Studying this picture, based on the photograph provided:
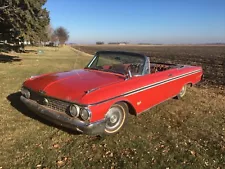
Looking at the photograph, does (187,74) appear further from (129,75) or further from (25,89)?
(25,89)

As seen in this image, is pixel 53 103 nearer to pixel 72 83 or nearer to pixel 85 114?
pixel 72 83

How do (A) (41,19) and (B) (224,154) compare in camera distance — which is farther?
(A) (41,19)

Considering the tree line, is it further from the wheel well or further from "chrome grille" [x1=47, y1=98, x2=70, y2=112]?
the wheel well

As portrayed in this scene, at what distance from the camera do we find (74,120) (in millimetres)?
3695

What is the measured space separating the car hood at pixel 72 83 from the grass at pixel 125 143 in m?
0.85

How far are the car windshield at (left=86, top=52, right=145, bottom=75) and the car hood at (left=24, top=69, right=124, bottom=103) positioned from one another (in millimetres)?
332

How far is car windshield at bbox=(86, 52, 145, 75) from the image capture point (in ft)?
16.5

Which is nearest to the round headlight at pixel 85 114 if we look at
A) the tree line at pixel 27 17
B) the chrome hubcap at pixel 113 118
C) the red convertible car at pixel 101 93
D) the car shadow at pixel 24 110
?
Answer: the red convertible car at pixel 101 93

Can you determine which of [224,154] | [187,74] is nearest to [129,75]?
[224,154]

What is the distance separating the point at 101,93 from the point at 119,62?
170cm

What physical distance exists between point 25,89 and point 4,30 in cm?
1642

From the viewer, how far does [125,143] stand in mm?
4074

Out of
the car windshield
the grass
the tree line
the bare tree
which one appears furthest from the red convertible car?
the bare tree

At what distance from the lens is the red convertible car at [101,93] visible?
3.70m
